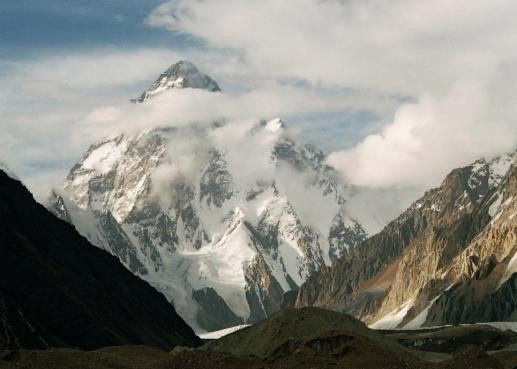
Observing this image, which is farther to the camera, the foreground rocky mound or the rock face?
Result: the rock face

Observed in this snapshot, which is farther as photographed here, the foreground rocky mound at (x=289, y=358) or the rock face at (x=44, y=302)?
the rock face at (x=44, y=302)

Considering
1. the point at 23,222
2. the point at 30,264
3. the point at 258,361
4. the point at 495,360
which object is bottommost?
the point at 495,360

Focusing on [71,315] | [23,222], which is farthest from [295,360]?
[23,222]

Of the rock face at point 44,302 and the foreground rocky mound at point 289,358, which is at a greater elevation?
the rock face at point 44,302

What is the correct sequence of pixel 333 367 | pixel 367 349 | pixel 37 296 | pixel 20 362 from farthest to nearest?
pixel 37 296 → pixel 367 349 → pixel 333 367 → pixel 20 362

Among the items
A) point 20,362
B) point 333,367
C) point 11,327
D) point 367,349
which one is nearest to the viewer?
point 20,362

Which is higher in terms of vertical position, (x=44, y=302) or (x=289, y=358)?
(x=44, y=302)

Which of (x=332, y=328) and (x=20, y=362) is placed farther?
(x=332, y=328)

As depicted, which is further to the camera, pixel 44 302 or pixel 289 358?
pixel 44 302

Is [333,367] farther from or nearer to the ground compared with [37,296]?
nearer to the ground

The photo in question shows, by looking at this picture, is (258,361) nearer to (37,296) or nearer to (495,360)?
(495,360)

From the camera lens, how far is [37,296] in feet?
556

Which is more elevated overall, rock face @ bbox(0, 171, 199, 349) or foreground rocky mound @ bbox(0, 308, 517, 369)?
rock face @ bbox(0, 171, 199, 349)

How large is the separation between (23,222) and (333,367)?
4913 inches
